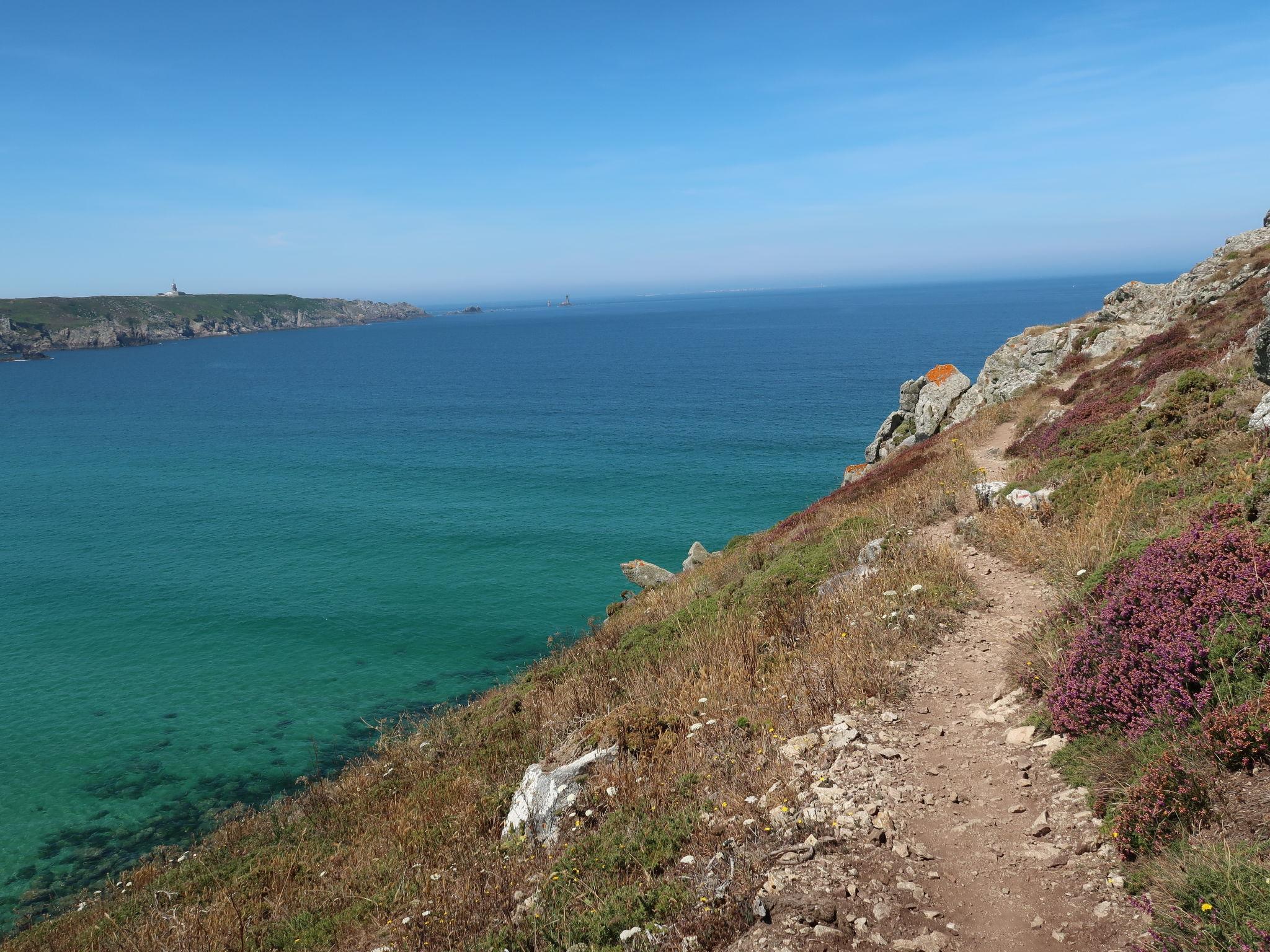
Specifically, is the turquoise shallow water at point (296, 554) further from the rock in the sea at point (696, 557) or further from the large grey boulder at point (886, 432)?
the large grey boulder at point (886, 432)

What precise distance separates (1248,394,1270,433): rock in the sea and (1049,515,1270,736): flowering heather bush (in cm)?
521

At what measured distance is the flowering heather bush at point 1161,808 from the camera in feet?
16.6

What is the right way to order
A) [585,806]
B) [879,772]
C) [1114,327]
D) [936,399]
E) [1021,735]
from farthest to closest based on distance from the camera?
[936,399]
[1114,327]
[585,806]
[1021,735]
[879,772]

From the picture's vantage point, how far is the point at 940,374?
133ft

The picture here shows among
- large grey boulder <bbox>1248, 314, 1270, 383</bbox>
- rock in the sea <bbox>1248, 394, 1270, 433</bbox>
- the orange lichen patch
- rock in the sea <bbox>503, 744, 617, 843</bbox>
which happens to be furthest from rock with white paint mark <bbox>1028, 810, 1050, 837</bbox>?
the orange lichen patch

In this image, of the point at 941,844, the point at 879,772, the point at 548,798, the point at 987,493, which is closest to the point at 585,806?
the point at 548,798

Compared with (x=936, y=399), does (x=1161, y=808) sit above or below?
below

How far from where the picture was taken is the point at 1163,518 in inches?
387

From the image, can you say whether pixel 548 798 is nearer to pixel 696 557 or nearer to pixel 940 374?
pixel 696 557

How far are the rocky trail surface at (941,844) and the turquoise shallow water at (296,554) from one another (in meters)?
18.2

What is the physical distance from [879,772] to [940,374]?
37.7 metres

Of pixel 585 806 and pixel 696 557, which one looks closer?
pixel 585 806

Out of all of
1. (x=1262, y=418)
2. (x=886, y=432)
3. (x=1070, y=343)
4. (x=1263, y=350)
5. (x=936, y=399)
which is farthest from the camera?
(x=886, y=432)

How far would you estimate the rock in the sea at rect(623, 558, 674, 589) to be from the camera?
3095 cm
